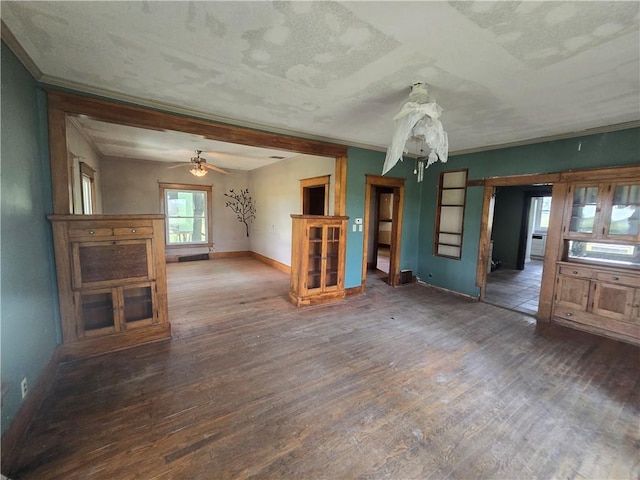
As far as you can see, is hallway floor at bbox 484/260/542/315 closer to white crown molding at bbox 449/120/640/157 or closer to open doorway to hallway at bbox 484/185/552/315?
open doorway to hallway at bbox 484/185/552/315

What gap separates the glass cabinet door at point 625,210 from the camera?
321cm

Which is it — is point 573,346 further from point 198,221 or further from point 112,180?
point 112,180

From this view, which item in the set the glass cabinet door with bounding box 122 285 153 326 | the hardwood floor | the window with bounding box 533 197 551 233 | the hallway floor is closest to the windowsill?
the hardwood floor

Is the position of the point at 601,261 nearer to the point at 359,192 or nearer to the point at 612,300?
the point at 612,300

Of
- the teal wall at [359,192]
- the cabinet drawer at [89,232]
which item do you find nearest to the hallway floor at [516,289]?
the teal wall at [359,192]

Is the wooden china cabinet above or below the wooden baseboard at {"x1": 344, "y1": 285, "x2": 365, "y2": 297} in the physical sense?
above

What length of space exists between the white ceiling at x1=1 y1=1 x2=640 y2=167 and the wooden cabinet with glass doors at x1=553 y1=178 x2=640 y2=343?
3.07 feet

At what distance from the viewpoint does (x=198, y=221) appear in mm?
7586

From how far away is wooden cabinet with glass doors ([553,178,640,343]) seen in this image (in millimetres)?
3205

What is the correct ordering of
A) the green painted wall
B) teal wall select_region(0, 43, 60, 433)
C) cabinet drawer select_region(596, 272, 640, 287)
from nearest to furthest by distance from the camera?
teal wall select_region(0, 43, 60, 433)
cabinet drawer select_region(596, 272, 640, 287)
the green painted wall

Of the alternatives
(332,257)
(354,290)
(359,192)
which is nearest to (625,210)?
(359,192)

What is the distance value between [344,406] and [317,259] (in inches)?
101

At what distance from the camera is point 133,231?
2.77 m

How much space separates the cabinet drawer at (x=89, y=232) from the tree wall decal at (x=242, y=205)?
5.28 m
